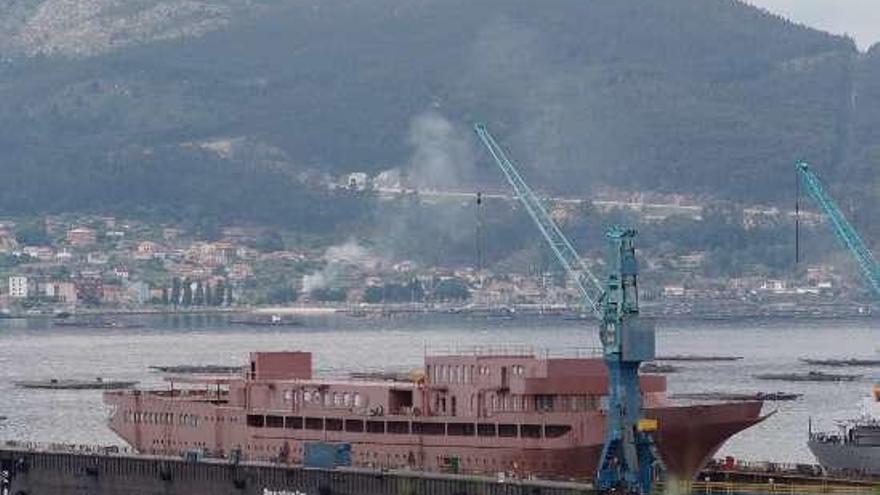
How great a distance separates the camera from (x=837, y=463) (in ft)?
297

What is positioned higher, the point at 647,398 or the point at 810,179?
the point at 810,179

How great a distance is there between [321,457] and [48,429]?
54432 millimetres

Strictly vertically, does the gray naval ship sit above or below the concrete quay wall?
above

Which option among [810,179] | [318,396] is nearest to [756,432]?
[810,179]

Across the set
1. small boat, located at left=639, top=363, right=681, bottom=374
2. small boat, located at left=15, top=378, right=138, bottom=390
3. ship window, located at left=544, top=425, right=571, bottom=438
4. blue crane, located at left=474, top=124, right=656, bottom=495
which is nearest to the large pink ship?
ship window, located at left=544, top=425, right=571, bottom=438

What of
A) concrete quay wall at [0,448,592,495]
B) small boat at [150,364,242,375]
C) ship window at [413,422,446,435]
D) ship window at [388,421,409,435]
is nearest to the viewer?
concrete quay wall at [0,448,592,495]

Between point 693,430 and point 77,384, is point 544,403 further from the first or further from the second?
point 77,384

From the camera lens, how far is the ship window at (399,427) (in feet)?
256

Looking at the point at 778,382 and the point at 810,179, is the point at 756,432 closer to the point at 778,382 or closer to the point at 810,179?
the point at 810,179

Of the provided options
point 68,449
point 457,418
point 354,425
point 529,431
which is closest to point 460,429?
point 457,418

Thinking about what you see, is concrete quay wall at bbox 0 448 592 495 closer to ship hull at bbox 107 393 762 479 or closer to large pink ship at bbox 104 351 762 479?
large pink ship at bbox 104 351 762 479

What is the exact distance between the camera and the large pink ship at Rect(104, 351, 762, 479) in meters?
73.9

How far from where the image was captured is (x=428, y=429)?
77.2m

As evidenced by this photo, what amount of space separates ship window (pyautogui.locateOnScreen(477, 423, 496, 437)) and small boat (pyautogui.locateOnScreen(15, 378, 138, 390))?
291 feet
